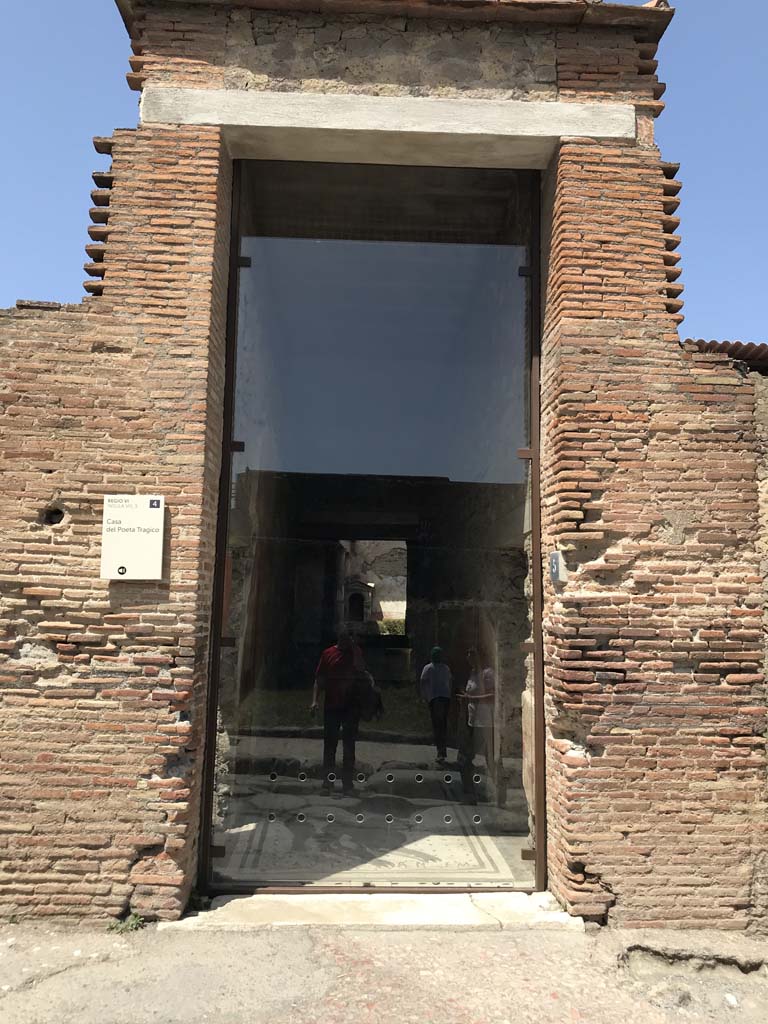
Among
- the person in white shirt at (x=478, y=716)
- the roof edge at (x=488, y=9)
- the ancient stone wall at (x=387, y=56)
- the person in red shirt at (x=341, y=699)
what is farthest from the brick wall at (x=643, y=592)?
the person in red shirt at (x=341, y=699)

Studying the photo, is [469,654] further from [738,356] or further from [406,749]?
[738,356]

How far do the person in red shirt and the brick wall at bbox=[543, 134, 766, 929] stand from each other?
1487 millimetres

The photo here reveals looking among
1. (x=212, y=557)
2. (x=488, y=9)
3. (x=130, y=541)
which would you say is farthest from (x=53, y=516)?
(x=488, y=9)

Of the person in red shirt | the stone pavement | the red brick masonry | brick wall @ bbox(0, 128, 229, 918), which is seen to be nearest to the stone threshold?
the stone pavement

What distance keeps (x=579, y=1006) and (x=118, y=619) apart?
310 centimetres

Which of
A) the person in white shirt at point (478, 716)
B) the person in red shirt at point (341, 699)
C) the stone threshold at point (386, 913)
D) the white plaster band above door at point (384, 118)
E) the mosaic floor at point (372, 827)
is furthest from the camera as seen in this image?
the person in white shirt at point (478, 716)

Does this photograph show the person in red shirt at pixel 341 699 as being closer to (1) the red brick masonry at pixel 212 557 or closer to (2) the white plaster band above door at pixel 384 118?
(1) the red brick masonry at pixel 212 557

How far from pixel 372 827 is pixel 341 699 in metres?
0.97

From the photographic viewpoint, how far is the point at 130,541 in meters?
3.97

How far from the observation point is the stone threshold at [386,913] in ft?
12.5

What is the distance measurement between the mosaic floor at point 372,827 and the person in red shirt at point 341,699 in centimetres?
9

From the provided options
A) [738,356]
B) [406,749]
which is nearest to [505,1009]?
[406,749]

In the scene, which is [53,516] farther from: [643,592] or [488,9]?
[488,9]

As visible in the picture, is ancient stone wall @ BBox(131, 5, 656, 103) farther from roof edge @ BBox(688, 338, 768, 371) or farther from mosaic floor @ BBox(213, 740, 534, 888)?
mosaic floor @ BBox(213, 740, 534, 888)
